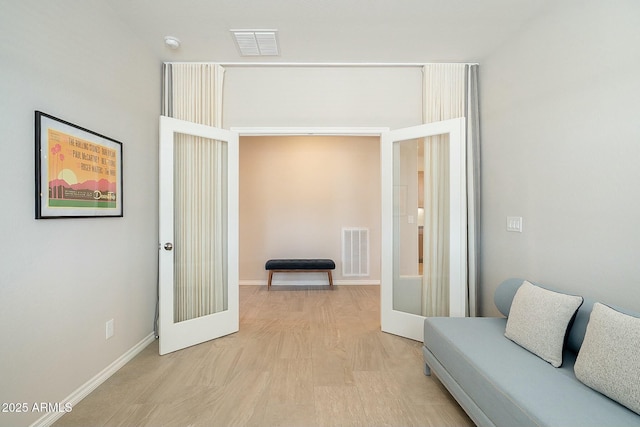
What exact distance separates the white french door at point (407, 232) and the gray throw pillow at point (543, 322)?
1012 mm

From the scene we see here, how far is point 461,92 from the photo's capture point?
10.3 feet

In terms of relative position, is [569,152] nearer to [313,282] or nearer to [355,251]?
[355,251]

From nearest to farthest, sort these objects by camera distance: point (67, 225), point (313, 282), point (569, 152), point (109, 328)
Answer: point (67, 225) < point (569, 152) < point (109, 328) < point (313, 282)

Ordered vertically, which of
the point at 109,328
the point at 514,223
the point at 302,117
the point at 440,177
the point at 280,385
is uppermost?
the point at 302,117

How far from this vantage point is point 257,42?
9.02 feet

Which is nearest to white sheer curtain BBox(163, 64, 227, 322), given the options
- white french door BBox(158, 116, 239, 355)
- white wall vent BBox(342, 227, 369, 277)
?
white french door BBox(158, 116, 239, 355)

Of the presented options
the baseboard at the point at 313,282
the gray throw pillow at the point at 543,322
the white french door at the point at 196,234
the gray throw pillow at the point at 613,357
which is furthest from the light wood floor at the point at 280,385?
the baseboard at the point at 313,282

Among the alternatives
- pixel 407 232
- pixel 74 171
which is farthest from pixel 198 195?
pixel 407 232

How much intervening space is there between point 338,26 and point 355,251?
11.9 ft

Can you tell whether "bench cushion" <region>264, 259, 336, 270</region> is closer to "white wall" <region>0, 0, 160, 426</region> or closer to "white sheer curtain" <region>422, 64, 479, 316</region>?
"white sheer curtain" <region>422, 64, 479, 316</region>

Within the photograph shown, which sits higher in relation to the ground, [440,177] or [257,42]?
[257,42]

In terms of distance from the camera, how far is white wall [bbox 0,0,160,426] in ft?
5.03

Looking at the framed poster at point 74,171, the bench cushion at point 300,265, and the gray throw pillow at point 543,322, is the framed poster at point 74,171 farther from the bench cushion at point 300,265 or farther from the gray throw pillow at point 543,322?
the gray throw pillow at point 543,322

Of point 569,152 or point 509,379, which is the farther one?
point 569,152
